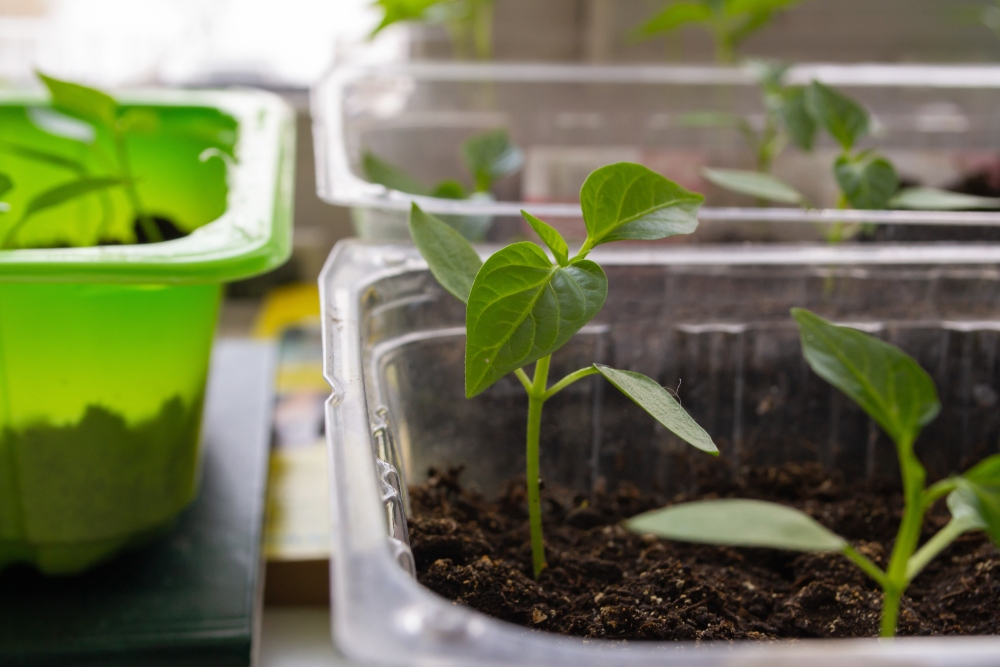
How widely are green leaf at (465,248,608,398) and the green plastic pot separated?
159 millimetres

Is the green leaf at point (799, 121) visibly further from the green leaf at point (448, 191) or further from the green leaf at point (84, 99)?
the green leaf at point (84, 99)

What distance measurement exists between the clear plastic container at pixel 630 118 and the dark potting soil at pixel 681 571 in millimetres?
397

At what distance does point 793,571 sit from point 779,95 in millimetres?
469

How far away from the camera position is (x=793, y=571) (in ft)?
1.56

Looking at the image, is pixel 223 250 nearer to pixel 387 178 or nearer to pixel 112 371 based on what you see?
pixel 112 371

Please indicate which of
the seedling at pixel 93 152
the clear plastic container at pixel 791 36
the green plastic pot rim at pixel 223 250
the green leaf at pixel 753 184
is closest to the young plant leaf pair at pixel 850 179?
the green leaf at pixel 753 184

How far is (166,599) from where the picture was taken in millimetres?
566

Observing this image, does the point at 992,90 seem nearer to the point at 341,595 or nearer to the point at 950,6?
the point at 950,6

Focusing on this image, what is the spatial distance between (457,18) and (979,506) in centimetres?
83

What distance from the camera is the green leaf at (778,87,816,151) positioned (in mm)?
696

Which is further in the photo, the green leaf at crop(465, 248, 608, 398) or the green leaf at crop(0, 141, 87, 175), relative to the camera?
the green leaf at crop(0, 141, 87, 175)

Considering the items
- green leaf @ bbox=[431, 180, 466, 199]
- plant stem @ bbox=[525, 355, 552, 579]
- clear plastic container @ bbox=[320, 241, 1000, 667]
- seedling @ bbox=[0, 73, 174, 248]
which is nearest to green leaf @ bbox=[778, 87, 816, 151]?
clear plastic container @ bbox=[320, 241, 1000, 667]

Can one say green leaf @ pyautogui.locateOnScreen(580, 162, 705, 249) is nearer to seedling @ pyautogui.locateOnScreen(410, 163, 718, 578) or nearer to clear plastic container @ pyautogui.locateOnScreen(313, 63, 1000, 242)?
seedling @ pyautogui.locateOnScreen(410, 163, 718, 578)

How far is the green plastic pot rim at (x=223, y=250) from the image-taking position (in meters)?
0.44
